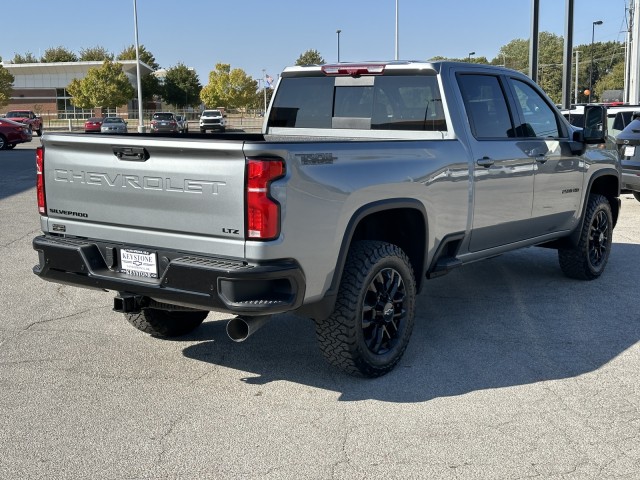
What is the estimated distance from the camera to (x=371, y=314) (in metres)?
4.91

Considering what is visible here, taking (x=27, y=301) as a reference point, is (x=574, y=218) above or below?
above

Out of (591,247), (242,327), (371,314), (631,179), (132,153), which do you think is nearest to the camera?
(242,327)

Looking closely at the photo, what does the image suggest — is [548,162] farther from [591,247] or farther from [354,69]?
[354,69]

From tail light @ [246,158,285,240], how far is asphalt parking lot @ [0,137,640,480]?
108cm

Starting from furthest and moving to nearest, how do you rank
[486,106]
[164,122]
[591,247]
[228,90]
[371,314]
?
[228,90] < [164,122] < [591,247] < [486,106] < [371,314]

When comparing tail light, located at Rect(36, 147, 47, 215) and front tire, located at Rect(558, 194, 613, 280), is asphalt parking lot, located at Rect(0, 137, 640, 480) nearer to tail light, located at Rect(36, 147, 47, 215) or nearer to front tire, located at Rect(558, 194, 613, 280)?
front tire, located at Rect(558, 194, 613, 280)

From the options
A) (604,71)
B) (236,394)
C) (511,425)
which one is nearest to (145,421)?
(236,394)

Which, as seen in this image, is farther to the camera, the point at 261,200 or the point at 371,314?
the point at 371,314

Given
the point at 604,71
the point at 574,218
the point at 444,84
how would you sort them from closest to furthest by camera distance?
the point at 444,84 → the point at 574,218 → the point at 604,71

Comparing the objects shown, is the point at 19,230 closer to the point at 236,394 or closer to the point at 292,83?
the point at 292,83

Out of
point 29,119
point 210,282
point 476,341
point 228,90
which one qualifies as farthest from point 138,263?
point 228,90

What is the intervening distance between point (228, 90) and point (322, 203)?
73634 mm

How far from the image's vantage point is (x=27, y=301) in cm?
691

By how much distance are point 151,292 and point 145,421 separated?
0.71 meters
